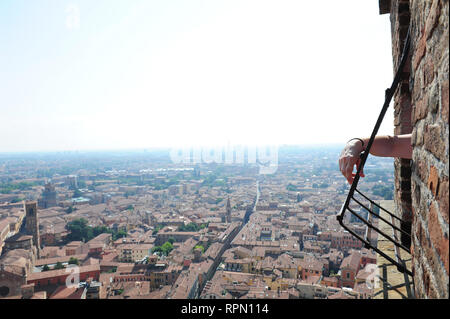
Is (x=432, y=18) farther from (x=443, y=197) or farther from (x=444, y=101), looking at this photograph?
(x=443, y=197)

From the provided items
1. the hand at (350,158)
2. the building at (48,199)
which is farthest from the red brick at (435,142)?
the building at (48,199)

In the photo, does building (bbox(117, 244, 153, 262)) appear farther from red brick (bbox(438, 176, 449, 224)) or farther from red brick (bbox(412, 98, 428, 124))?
red brick (bbox(438, 176, 449, 224))

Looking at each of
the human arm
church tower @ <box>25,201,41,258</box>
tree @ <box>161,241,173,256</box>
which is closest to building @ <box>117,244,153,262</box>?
tree @ <box>161,241,173,256</box>

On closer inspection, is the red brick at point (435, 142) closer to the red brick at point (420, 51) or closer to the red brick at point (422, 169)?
the red brick at point (422, 169)

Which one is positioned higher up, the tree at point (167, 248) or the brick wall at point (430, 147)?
the brick wall at point (430, 147)

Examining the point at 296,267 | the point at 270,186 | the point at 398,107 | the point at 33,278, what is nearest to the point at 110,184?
the point at 270,186

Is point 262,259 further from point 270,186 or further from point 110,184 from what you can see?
point 110,184
